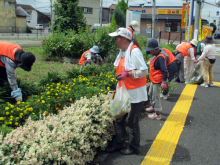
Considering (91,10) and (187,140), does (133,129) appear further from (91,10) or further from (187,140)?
(91,10)

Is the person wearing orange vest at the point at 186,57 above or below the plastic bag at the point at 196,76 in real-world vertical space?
above

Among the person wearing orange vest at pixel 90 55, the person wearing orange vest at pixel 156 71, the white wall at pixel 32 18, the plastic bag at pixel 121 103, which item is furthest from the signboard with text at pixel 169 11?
the plastic bag at pixel 121 103

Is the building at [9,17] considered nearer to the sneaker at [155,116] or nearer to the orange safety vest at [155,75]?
the orange safety vest at [155,75]

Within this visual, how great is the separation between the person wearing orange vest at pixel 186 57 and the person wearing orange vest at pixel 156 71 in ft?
12.5

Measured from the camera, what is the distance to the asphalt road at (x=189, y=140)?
332 centimetres

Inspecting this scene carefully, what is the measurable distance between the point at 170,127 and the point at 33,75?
4421 millimetres

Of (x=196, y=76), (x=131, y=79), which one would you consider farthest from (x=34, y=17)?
(x=131, y=79)

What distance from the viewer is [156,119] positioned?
5000mm

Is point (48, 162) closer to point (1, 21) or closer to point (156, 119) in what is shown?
point (156, 119)

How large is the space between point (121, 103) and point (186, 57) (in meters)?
6.13

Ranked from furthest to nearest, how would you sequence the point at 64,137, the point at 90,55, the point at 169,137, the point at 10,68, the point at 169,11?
1. the point at 169,11
2. the point at 90,55
3. the point at 169,137
4. the point at 10,68
5. the point at 64,137

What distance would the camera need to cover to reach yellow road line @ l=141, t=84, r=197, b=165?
3.36 meters

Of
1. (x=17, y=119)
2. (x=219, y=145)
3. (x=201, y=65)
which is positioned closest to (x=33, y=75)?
(x=17, y=119)

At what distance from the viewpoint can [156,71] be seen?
16.1 feet
